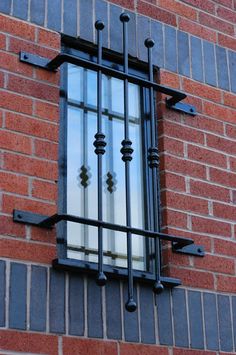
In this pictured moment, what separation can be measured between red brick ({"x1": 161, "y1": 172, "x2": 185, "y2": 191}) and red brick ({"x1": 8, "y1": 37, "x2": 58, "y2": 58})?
81 cm

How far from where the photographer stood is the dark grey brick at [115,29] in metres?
4.21

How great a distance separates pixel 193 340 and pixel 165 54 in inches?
59.6

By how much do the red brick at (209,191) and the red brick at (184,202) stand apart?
0.04 metres

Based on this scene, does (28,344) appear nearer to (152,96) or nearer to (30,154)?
(30,154)

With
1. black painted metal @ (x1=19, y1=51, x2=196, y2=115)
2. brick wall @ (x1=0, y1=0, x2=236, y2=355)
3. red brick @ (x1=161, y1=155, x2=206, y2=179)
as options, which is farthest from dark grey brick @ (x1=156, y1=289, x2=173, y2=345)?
black painted metal @ (x1=19, y1=51, x2=196, y2=115)

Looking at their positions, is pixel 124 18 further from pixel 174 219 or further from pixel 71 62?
pixel 174 219

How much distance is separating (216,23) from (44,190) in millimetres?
1655

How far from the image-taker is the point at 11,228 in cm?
351

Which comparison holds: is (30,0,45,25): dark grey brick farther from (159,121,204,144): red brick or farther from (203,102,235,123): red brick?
(203,102,235,123): red brick

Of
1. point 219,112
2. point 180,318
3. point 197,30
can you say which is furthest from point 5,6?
point 180,318

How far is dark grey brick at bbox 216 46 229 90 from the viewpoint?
4594 mm

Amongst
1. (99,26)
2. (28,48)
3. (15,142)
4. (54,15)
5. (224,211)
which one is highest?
(54,15)

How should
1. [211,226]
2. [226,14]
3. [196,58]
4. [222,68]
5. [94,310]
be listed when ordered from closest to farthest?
[94,310]
[211,226]
[196,58]
[222,68]
[226,14]

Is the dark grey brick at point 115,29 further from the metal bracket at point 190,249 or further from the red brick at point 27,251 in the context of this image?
the red brick at point 27,251
